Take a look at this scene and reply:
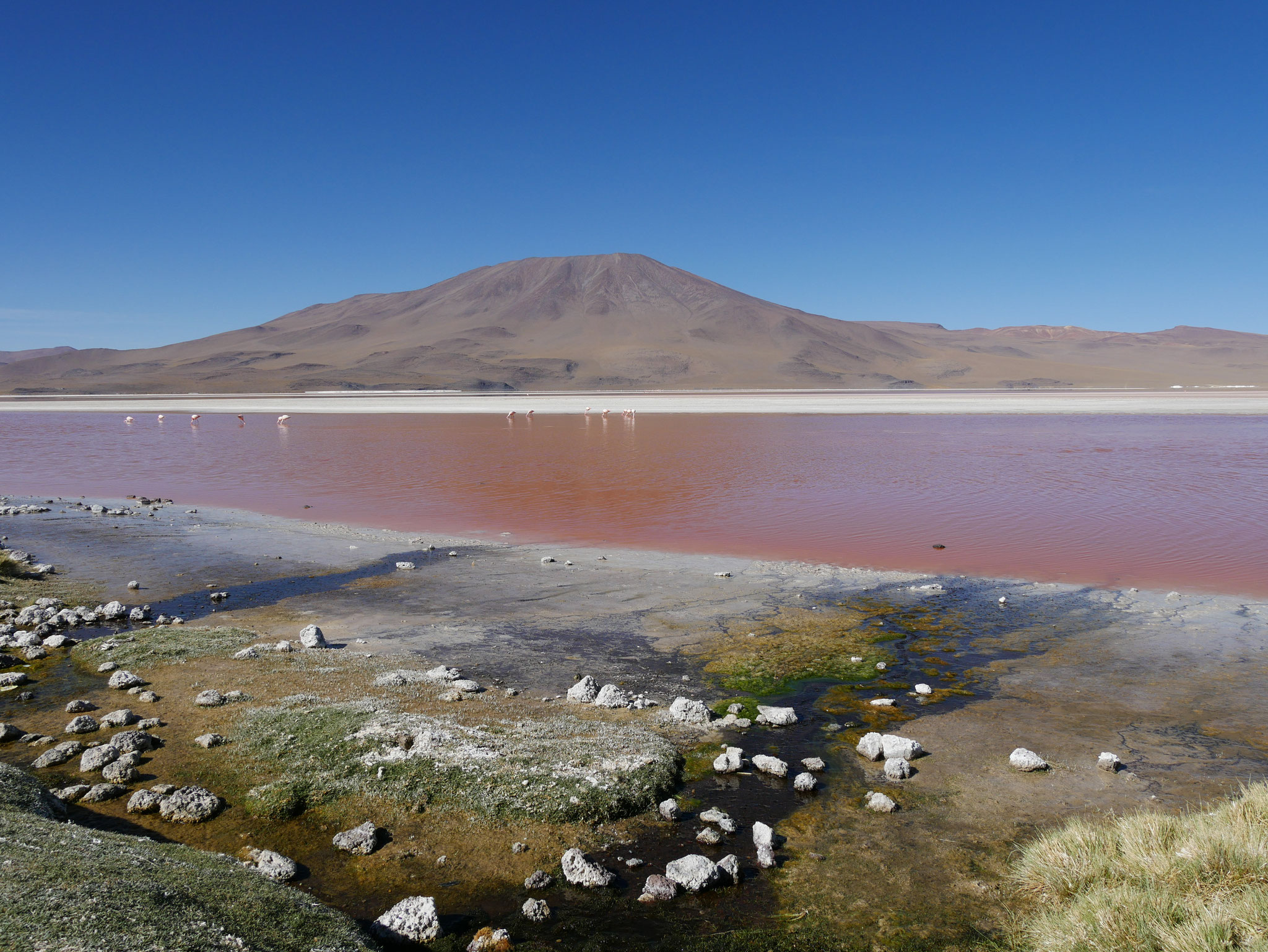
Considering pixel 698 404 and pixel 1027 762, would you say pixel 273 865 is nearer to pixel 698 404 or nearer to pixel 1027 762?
pixel 1027 762

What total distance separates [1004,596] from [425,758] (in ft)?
22.2

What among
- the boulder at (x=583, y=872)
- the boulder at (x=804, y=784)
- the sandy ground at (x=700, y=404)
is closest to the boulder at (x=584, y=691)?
the boulder at (x=804, y=784)

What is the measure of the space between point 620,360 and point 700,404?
85085 mm

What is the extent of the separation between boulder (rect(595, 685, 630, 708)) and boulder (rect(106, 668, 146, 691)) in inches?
140

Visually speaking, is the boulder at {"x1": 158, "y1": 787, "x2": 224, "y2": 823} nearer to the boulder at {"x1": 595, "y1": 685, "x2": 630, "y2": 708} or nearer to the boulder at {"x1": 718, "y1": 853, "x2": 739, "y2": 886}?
the boulder at {"x1": 595, "y1": 685, "x2": 630, "y2": 708}

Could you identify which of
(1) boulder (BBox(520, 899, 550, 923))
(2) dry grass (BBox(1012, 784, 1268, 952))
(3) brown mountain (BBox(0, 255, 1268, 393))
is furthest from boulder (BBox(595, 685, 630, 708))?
(3) brown mountain (BBox(0, 255, 1268, 393))

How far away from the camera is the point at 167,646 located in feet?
22.2

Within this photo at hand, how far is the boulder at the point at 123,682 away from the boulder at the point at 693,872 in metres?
4.57

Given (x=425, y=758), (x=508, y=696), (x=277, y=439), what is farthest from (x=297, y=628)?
(x=277, y=439)

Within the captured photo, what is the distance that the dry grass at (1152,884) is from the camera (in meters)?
3.00

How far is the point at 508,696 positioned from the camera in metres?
5.83

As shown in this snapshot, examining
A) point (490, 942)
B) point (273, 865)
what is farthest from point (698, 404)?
point (490, 942)

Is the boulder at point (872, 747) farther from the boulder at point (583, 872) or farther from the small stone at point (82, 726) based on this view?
the small stone at point (82, 726)

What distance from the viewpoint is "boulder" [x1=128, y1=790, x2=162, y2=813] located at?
14.1 feet
